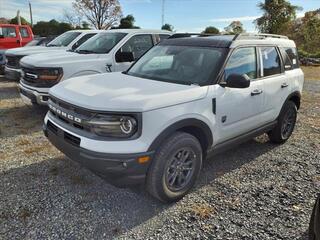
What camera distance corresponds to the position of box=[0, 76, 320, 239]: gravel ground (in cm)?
278

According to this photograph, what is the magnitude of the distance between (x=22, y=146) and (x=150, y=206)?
2639 millimetres

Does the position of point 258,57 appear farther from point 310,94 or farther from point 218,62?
point 310,94

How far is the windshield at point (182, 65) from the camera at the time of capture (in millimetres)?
3465

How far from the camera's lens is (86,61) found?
20.6 feet

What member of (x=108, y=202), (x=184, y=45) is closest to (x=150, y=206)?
(x=108, y=202)

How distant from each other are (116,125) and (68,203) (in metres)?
1.14

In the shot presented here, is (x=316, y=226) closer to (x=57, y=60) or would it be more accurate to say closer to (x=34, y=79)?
(x=34, y=79)

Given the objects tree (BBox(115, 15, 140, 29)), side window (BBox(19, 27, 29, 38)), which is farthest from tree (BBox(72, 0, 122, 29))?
side window (BBox(19, 27, 29, 38))

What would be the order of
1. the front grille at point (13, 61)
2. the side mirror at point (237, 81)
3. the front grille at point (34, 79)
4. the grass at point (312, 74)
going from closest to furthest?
the side mirror at point (237, 81)
the front grille at point (34, 79)
the front grille at point (13, 61)
the grass at point (312, 74)

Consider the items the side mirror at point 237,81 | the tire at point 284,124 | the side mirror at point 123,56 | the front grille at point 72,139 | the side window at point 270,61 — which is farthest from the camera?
the side mirror at point 123,56

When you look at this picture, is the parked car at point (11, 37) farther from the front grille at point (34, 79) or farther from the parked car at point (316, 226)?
the parked car at point (316, 226)

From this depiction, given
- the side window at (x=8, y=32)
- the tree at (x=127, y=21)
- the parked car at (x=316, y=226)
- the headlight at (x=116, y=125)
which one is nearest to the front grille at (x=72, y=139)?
the headlight at (x=116, y=125)

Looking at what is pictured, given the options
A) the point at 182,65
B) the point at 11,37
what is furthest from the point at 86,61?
the point at 11,37

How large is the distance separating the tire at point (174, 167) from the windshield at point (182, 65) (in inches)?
30.0
